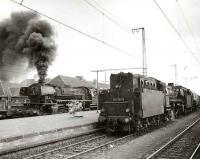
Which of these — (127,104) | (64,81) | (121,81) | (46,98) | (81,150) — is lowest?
(81,150)

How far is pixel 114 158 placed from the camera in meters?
9.18

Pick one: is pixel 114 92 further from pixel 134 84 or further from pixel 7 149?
pixel 7 149

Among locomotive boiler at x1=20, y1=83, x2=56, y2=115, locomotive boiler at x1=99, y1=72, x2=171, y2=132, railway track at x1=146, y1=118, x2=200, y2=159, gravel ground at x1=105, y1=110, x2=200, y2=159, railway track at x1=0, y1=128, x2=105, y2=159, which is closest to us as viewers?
railway track at x1=146, y1=118, x2=200, y2=159

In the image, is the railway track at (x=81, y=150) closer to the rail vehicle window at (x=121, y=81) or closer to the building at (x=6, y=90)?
the rail vehicle window at (x=121, y=81)

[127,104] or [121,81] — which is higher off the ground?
[121,81]

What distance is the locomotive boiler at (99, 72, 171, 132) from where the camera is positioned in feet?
47.8

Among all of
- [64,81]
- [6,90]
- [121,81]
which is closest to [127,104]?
[121,81]

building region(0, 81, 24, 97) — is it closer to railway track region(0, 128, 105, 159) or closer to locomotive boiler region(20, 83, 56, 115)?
locomotive boiler region(20, 83, 56, 115)

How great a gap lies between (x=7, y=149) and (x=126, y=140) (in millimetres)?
5610

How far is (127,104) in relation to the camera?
14.7 m

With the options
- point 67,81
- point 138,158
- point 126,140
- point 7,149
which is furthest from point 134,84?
point 67,81

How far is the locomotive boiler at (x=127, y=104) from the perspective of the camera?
573 inches

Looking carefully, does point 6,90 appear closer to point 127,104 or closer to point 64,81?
point 127,104

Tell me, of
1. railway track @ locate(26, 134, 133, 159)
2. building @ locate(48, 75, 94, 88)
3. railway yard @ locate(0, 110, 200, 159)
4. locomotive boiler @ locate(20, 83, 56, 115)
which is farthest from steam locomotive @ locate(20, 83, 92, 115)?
building @ locate(48, 75, 94, 88)
